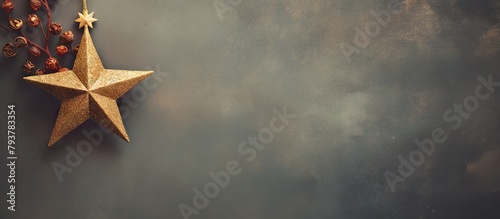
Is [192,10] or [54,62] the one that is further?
[192,10]

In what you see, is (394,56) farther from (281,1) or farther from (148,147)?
(148,147)

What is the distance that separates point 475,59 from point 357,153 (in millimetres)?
750

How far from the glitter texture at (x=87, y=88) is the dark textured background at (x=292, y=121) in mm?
154

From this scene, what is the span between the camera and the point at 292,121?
227cm

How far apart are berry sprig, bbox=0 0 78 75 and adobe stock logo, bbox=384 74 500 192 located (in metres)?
1.70

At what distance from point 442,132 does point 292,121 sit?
755 mm

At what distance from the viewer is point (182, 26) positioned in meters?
2.25

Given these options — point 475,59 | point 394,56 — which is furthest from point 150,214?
point 475,59
